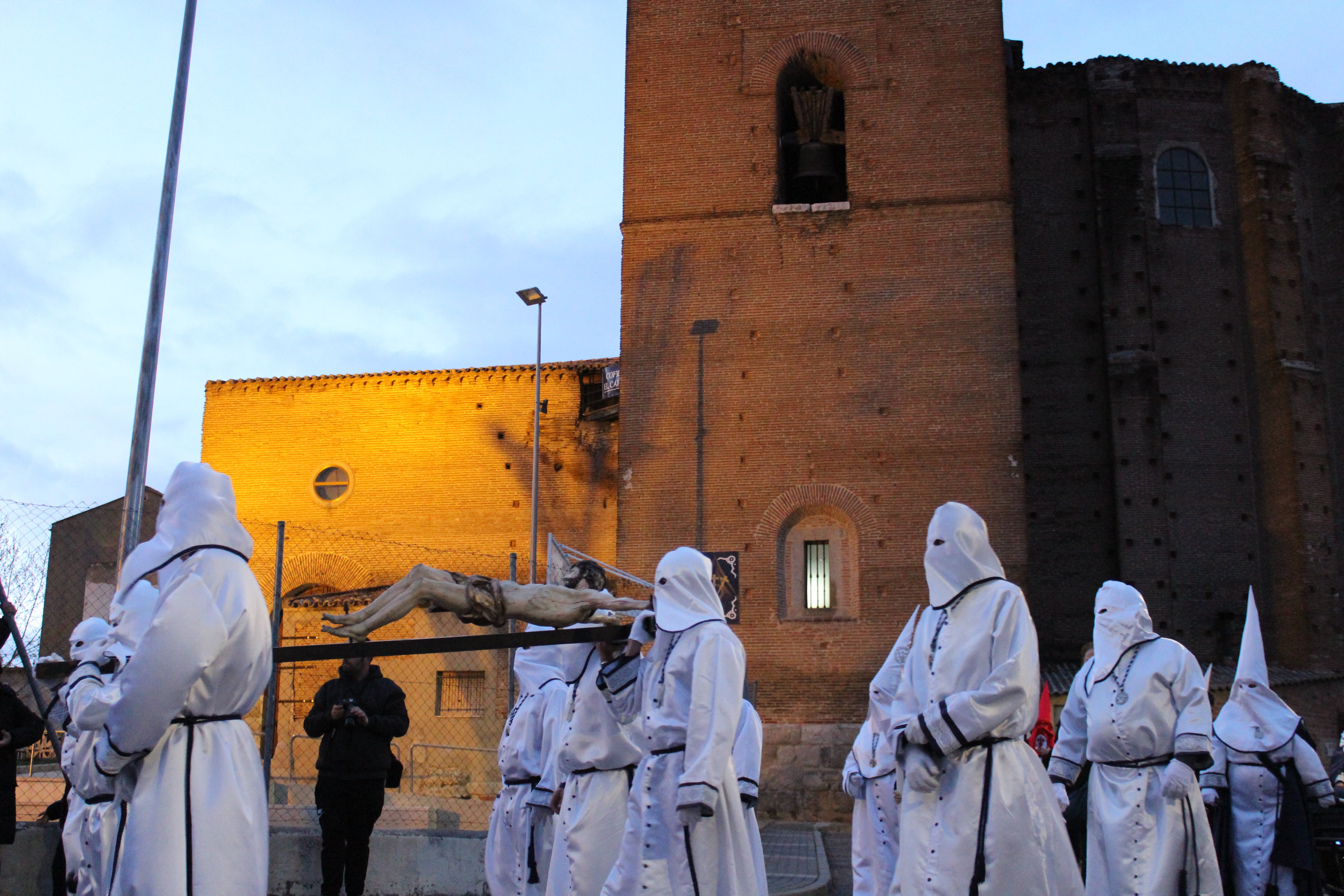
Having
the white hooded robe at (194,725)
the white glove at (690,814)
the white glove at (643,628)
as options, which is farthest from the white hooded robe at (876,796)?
the white hooded robe at (194,725)

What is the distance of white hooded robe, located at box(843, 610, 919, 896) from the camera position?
27.3 ft

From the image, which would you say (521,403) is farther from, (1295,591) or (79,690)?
(79,690)

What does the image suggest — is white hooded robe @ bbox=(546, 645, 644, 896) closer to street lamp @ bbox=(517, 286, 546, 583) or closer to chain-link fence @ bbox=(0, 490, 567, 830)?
chain-link fence @ bbox=(0, 490, 567, 830)

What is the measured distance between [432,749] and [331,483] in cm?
1096

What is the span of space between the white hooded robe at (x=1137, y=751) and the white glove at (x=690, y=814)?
11.0ft

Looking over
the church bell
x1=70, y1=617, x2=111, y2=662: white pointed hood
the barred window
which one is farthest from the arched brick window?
x1=70, y1=617, x2=111, y2=662: white pointed hood

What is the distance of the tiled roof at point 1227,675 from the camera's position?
24094 mm

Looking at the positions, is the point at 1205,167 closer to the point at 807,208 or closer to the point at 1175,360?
the point at 1175,360

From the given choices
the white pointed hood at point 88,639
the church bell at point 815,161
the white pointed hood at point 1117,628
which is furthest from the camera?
the church bell at point 815,161

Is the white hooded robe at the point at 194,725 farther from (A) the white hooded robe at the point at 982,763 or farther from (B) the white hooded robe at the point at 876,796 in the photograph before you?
(B) the white hooded robe at the point at 876,796

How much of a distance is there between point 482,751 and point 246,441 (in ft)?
45.3

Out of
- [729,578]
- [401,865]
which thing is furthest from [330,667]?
[401,865]

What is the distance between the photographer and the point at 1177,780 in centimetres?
769

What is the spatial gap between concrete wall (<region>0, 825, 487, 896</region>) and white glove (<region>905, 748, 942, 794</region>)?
5451mm
